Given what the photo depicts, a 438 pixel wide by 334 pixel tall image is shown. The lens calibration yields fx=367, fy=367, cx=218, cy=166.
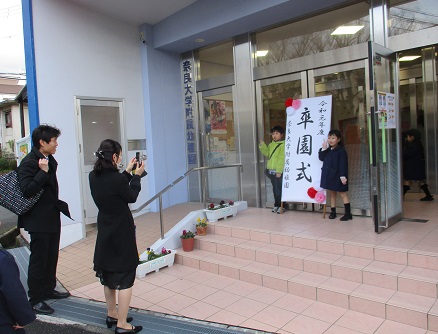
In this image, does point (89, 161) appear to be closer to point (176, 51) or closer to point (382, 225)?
point (176, 51)

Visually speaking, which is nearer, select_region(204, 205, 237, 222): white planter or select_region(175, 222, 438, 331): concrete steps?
select_region(175, 222, 438, 331): concrete steps

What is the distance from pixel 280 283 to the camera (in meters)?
4.17

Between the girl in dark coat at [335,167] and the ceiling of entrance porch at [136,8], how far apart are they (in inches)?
151

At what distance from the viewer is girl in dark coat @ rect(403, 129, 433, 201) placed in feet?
22.4

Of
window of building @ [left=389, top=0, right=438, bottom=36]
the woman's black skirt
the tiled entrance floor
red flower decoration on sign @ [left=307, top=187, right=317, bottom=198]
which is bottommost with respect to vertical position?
the tiled entrance floor

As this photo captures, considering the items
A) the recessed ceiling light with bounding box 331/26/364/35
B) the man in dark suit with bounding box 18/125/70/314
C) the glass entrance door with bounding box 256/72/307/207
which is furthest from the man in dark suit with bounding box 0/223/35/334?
the recessed ceiling light with bounding box 331/26/364/35

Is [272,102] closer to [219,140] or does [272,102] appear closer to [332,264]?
[219,140]

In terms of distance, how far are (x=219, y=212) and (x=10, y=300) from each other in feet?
14.4

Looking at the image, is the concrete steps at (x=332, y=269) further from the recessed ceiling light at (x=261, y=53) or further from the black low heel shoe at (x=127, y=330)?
the recessed ceiling light at (x=261, y=53)

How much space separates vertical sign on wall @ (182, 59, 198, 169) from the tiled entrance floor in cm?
278

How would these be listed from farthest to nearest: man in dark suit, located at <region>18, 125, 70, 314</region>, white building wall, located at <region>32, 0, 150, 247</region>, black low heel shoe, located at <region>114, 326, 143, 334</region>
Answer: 1. white building wall, located at <region>32, 0, 150, 247</region>
2. man in dark suit, located at <region>18, 125, 70, 314</region>
3. black low heel shoe, located at <region>114, 326, 143, 334</region>

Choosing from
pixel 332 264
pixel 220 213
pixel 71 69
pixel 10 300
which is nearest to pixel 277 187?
pixel 220 213

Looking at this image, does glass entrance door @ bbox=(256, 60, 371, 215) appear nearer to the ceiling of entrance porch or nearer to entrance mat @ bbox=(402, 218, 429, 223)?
entrance mat @ bbox=(402, 218, 429, 223)

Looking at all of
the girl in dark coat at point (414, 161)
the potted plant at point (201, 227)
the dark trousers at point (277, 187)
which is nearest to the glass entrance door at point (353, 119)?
the dark trousers at point (277, 187)
